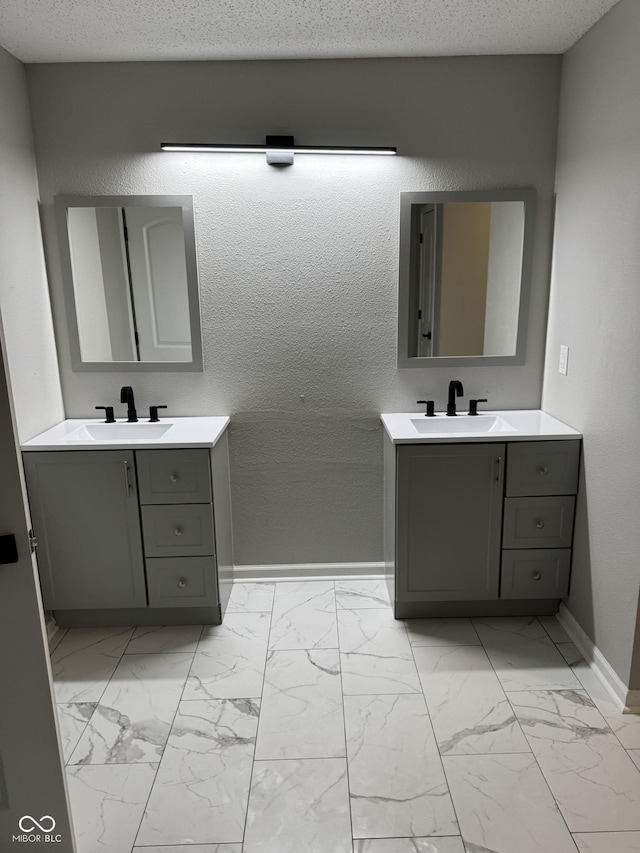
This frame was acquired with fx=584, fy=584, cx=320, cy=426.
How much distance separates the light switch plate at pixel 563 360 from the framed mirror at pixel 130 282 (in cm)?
161

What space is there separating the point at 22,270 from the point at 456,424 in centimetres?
198

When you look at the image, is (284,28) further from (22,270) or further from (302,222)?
(22,270)

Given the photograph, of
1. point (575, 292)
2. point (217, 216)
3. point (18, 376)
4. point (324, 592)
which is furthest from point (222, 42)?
point (324, 592)

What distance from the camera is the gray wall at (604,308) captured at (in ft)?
6.36

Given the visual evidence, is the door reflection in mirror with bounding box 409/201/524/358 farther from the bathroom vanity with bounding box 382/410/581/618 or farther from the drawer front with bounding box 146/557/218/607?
the drawer front with bounding box 146/557/218/607

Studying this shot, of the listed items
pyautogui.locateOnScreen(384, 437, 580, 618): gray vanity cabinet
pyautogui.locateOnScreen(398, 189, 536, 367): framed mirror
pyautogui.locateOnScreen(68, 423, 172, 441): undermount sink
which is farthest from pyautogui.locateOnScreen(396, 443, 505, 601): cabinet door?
pyautogui.locateOnScreen(68, 423, 172, 441): undermount sink

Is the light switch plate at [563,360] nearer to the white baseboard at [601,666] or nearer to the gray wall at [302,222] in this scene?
the gray wall at [302,222]

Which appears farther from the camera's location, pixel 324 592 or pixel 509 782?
pixel 324 592

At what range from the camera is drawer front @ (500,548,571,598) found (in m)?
2.49

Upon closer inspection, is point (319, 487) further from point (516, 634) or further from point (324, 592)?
point (516, 634)

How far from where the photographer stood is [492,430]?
105 inches

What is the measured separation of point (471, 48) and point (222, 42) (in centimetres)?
101

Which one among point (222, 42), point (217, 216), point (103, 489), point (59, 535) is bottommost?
point (59, 535)

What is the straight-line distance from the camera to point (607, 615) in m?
2.13
